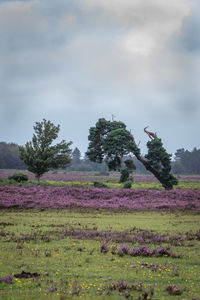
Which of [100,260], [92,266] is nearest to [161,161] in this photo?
[100,260]

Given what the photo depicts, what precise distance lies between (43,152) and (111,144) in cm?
1275

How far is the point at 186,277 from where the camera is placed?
34.3ft

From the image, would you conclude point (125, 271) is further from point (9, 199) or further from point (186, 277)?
point (9, 199)

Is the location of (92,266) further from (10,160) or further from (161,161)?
(10,160)


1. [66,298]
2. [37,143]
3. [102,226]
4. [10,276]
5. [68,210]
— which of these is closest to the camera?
[66,298]

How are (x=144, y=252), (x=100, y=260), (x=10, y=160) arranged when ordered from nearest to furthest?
(x=100, y=260), (x=144, y=252), (x=10, y=160)

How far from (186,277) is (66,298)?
4409 mm

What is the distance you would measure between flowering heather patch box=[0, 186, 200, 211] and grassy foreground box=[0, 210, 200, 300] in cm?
1207

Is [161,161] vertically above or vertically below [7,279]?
above

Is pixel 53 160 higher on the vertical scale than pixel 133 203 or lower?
higher

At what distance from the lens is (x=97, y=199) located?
1470 inches

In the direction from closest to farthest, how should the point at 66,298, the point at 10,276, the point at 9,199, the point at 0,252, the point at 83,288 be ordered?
1. the point at 66,298
2. the point at 83,288
3. the point at 10,276
4. the point at 0,252
5. the point at 9,199

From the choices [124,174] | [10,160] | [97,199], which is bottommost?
[97,199]

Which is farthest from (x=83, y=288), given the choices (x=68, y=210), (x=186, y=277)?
(x=68, y=210)
